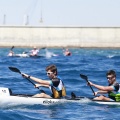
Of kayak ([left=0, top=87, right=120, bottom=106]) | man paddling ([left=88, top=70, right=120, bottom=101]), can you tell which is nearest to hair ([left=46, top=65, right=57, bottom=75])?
kayak ([left=0, top=87, right=120, bottom=106])

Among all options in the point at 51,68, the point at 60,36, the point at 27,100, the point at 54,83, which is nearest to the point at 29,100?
the point at 27,100

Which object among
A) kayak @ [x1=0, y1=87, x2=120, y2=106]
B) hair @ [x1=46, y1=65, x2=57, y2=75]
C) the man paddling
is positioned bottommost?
kayak @ [x1=0, y1=87, x2=120, y2=106]

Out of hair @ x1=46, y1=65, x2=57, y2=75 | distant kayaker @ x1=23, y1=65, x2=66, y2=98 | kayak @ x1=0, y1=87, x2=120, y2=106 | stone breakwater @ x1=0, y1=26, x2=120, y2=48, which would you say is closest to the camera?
hair @ x1=46, y1=65, x2=57, y2=75

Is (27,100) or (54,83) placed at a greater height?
(54,83)

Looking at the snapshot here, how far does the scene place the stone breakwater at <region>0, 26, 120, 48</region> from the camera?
86062 mm

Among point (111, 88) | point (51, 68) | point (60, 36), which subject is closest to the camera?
point (51, 68)

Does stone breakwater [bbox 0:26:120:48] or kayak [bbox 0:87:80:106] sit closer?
kayak [bbox 0:87:80:106]

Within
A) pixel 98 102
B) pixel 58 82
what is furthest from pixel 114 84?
pixel 58 82

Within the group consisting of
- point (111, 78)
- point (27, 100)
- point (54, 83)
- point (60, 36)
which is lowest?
point (27, 100)

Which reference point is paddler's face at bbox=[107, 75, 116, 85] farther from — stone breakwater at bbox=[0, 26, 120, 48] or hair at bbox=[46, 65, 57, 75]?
stone breakwater at bbox=[0, 26, 120, 48]

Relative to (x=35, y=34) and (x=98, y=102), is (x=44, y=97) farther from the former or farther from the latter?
(x=35, y=34)

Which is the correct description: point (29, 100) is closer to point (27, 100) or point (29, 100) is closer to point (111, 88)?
point (27, 100)

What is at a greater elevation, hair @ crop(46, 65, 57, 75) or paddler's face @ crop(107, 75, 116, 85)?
hair @ crop(46, 65, 57, 75)

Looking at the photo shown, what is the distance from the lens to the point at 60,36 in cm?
8662
